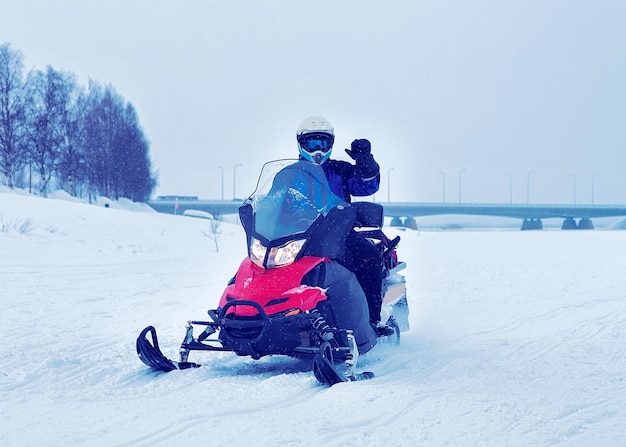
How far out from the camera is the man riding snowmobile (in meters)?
5.06

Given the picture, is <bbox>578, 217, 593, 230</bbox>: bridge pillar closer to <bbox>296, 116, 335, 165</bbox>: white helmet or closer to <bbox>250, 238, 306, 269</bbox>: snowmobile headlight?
<bbox>296, 116, 335, 165</bbox>: white helmet

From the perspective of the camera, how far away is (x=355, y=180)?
17.1ft

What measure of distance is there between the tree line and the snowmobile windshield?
126 feet

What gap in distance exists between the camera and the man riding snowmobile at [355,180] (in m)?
5.06

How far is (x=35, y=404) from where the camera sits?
11.7 ft

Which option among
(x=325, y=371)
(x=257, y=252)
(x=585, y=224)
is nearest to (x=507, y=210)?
(x=585, y=224)

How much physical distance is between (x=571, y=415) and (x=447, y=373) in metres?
1.20

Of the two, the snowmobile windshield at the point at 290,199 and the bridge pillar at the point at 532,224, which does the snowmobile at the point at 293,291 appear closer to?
→ the snowmobile windshield at the point at 290,199

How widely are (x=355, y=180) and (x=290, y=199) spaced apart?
2.30ft

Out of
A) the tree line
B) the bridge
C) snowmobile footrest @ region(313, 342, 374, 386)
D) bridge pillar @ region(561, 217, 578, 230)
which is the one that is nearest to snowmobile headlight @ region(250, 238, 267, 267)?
snowmobile footrest @ region(313, 342, 374, 386)

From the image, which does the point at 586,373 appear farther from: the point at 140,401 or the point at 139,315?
the point at 139,315

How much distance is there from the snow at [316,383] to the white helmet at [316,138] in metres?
1.60

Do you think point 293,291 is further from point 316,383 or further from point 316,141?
point 316,141

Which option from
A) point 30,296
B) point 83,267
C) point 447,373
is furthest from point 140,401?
point 83,267
